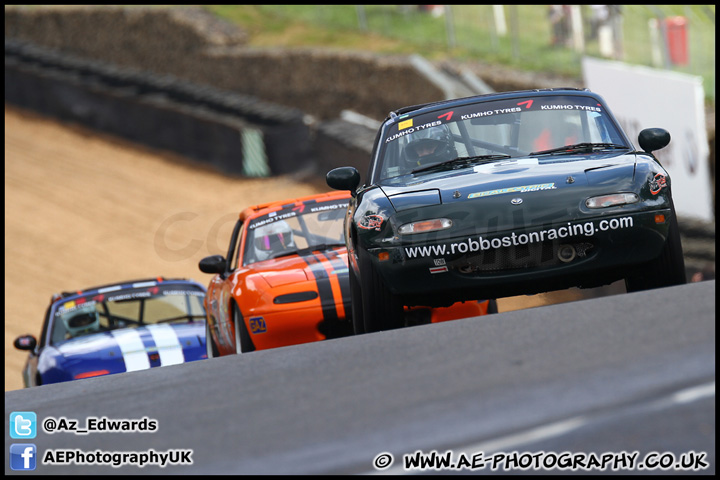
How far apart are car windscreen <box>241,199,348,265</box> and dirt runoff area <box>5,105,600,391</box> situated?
22.8 ft

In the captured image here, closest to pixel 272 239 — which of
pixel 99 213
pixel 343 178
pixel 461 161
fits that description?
pixel 343 178

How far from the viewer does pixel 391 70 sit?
86.2 ft

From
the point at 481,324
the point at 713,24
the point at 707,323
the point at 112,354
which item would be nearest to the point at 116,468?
the point at 481,324

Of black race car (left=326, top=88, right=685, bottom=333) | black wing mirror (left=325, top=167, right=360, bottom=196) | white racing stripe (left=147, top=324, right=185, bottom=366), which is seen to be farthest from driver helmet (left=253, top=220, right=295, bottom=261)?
black race car (left=326, top=88, right=685, bottom=333)

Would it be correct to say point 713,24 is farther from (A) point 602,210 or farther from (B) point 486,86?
(A) point 602,210

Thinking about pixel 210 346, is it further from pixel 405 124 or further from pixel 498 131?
pixel 498 131

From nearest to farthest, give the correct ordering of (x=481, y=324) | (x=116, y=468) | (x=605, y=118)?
(x=116, y=468) < (x=481, y=324) < (x=605, y=118)

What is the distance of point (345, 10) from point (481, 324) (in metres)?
28.0

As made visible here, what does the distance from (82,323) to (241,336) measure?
3412 millimetres

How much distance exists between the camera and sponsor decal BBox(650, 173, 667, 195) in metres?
6.22

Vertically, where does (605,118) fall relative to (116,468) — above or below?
above

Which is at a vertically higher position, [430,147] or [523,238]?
[430,147]

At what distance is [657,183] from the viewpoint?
6254mm

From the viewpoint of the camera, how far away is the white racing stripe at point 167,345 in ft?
32.8
